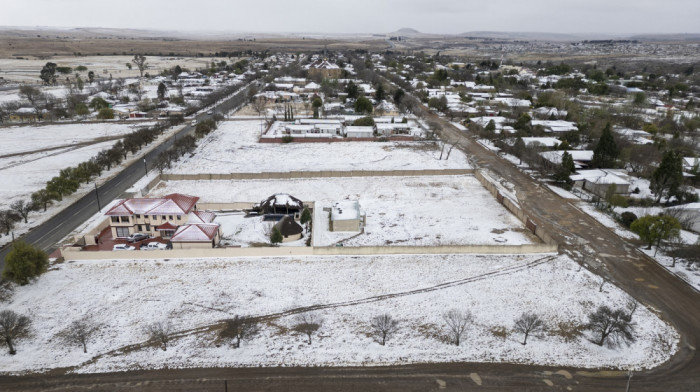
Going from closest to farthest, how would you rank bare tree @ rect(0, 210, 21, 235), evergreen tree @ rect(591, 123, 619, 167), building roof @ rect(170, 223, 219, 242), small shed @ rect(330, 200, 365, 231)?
1. building roof @ rect(170, 223, 219, 242)
2. bare tree @ rect(0, 210, 21, 235)
3. small shed @ rect(330, 200, 365, 231)
4. evergreen tree @ rect(591, 123, 619, 167)

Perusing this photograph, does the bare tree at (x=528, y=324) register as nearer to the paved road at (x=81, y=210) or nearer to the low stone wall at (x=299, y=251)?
the low stone wall at (x=299, y=251)

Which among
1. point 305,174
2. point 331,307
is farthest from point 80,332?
point 305,174

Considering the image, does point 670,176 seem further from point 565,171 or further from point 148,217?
point 148,217

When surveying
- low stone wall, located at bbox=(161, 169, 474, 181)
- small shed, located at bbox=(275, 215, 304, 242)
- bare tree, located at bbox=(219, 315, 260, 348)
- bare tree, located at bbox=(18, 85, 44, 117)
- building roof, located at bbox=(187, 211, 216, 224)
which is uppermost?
bare tree, located at bbox=(18, 85, 44, 117)

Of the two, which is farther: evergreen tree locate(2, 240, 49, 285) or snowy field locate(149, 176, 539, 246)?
snowy field locate(149, 176, 539, 246)

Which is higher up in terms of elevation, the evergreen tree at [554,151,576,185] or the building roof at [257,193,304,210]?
the evergreen tree at [554,151,576,185]

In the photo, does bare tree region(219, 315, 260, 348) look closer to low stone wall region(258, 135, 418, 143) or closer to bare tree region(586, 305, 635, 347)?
bare tree region(586, 305, 635, 347)

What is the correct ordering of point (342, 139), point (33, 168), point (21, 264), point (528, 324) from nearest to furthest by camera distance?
point (528, 324), point (21, 264), point (33, 168), point (342, 139)

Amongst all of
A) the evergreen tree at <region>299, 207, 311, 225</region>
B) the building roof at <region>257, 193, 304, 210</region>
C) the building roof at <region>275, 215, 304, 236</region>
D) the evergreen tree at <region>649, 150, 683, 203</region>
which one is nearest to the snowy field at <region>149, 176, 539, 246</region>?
the evergreen tree at <region>299, 207, 311, 225</region>
